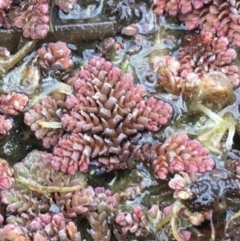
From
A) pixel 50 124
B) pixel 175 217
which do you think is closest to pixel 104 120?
pixel 50 124

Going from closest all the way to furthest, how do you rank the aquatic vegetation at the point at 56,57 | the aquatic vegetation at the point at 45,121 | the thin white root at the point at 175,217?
the thin white root at the point at 175,217 < the aquatic vegetation at the point at 45,121 < the aquatic vegetation at the point at 56,57

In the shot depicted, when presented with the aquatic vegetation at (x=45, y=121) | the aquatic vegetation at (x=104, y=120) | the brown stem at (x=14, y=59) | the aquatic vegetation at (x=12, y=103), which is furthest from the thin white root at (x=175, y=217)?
the brown stem at (x=14, y=59)

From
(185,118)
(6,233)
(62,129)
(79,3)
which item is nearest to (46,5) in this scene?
(79,3)

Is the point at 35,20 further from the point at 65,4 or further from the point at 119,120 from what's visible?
the point at 119,120

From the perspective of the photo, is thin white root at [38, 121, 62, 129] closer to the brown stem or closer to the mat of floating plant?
the mat of floating plant

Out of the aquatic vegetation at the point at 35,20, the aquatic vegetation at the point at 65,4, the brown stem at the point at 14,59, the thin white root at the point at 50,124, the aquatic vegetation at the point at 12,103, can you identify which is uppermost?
the aquatic vegetation at the point at 65,4

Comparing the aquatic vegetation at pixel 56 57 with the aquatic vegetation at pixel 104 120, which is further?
the aquatic vegetation at pixel 56 57

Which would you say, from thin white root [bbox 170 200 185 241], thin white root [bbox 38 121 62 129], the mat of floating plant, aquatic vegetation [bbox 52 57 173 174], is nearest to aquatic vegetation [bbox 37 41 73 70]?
the mat of floating plant

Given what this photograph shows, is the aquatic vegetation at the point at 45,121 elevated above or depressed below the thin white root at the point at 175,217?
above

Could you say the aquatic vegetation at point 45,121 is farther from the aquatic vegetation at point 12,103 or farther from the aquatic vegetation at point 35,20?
the aquatic vegetation at point 35,20

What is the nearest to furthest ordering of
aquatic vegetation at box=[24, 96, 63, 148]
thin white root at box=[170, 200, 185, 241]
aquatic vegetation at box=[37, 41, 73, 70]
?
thin white root at box=[170, 200, 185, 241] → aquatic vegetation at box=[24, 96, 63, 148] → aquatic vegetation at box=[37, 41, 73, 70]
